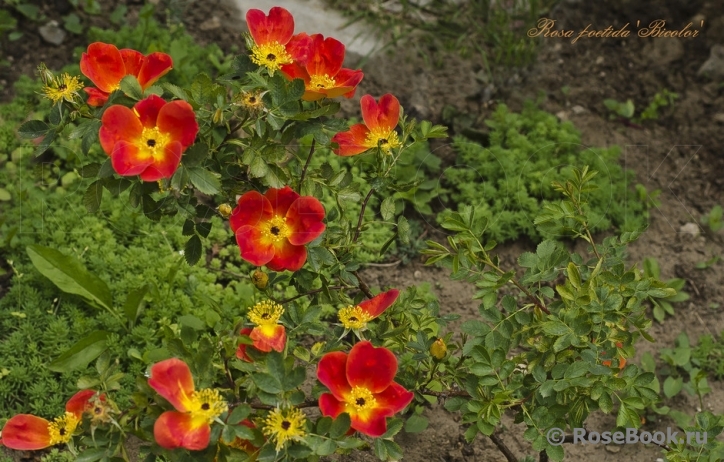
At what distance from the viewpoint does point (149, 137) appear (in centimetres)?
184

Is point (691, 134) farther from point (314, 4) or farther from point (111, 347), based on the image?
point (111, 347)

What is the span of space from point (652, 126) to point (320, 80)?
2.26 metres

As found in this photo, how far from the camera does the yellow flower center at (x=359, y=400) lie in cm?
183

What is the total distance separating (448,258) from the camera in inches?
90.6

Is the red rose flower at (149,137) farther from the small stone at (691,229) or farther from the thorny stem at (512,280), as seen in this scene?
the small stone at (691,229)

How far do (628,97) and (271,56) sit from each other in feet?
7.97

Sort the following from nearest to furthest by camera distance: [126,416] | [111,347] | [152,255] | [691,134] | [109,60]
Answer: [126,416]
[109,60]
[111,347]
[152,255]
[691,134]

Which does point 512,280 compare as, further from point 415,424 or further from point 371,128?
point 415,424

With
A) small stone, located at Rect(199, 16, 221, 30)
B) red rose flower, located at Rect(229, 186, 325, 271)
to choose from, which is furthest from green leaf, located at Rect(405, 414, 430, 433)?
small stone, located at Rect(199, 16, 221, 30)

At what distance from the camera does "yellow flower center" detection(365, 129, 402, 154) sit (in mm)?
2184

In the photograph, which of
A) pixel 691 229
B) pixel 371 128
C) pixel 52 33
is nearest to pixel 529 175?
pixel 691 229

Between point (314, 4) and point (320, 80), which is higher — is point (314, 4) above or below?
below

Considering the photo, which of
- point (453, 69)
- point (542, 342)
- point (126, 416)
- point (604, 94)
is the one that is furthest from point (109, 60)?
point (604, 94)
